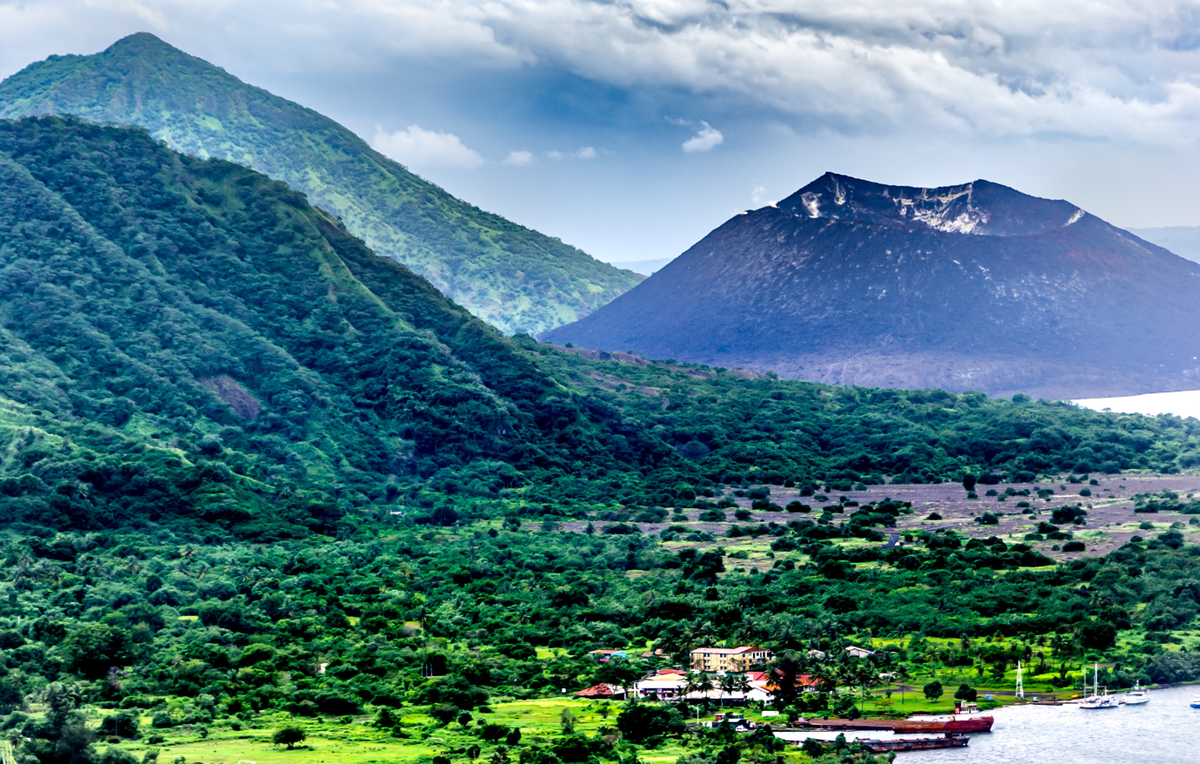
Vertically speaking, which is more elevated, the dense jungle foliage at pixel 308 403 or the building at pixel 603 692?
the dense jungle foliage at pixel 308 403

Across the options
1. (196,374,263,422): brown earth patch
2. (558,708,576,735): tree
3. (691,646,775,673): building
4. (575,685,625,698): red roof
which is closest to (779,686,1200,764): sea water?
(558,708,576,735): tree

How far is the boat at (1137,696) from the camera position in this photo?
59419 mm

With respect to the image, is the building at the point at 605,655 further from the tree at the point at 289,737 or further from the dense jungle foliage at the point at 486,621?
the tree at the point at 289,737

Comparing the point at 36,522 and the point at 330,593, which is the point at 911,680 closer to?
the point at 330,593

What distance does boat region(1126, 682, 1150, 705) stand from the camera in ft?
195

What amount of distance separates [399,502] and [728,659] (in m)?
55.0

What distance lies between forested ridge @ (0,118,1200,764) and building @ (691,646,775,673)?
1996 millimetres

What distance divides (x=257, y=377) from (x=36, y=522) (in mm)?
39372

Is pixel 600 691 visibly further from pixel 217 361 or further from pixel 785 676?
pixel 217 361

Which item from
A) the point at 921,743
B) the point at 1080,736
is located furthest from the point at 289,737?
the point at 1080,736

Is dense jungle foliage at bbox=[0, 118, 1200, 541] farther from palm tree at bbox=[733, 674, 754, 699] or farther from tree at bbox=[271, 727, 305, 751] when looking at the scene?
palm tree at bbox=[733, 674, 754, 699]

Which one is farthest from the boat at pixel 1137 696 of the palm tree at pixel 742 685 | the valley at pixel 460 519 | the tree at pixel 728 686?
the tree at pixel 728 686

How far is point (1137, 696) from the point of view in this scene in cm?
6003

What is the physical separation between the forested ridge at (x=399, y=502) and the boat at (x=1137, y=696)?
2274 millimetres
